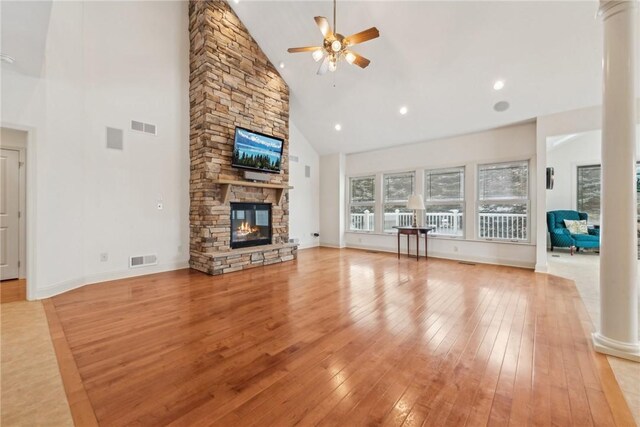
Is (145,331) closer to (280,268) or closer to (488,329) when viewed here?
(280,268)

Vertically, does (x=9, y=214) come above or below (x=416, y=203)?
below

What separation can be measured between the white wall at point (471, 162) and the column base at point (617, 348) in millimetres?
3532

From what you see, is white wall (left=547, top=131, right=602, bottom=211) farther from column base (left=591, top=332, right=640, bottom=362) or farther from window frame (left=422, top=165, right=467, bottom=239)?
column base (left=591, top=332, right=640, bottom=362)

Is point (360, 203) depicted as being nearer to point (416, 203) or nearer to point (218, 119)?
point (416, 203)

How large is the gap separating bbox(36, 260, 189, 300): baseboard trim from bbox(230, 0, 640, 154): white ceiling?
15.6 ft

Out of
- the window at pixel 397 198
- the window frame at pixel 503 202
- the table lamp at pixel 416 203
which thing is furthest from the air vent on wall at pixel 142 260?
the window frame at pixel 503 202

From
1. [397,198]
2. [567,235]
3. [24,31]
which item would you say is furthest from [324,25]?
[567,235]

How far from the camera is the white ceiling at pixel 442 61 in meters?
3.88

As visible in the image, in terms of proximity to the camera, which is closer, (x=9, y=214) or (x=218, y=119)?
(x=9, y=214)

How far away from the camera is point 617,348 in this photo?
215cm

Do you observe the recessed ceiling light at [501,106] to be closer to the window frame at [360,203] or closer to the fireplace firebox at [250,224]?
the window frame at [360,203]

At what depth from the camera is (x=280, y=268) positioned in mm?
5281

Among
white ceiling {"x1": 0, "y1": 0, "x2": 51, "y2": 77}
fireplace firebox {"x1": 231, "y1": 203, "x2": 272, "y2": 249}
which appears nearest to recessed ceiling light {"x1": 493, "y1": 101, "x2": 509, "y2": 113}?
fireplace firebox {"x1": 231, "y1": 203, "x2": 272, "y2": 249}

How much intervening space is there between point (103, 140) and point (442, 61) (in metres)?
5.76
